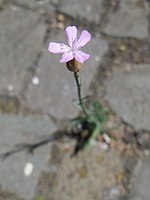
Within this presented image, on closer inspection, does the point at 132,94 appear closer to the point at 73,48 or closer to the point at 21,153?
the point at 21,153

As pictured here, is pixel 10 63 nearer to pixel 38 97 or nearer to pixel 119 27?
pixel 38 97

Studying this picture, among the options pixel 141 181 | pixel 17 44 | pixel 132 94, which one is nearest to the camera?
pixel 141 181

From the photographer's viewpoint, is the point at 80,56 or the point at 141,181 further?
the point at 141,181

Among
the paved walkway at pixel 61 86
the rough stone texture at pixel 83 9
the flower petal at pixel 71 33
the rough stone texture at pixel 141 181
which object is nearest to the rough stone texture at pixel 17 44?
the paved walkway at pixel 61 86

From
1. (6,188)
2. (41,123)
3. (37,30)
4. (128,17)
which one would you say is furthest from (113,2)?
(6,188)

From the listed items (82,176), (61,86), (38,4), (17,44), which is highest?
(38,4)

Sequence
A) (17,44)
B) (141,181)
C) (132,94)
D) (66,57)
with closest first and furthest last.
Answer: (66,57) < (141,181) < (132,94) < (17,44)

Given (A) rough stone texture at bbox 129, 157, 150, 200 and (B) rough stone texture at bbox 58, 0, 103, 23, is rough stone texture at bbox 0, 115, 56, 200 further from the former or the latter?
(B) rough stone texture at bbox 58, 0, 103, 23

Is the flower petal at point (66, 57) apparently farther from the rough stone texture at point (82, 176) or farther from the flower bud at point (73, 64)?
the rough stone texture at point (82, 176)

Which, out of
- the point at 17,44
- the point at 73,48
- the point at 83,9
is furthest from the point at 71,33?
the point at 83,9
